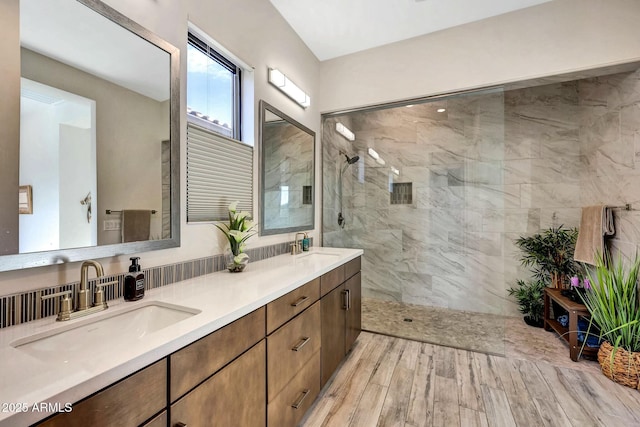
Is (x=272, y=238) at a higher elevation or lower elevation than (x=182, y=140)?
lower

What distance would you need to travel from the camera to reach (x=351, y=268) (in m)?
2.16

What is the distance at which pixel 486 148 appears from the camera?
8.73 ft

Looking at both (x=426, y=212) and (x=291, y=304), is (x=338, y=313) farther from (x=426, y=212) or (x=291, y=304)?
(x=426, y=212)

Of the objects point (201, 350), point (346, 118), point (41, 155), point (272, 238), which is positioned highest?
point (346, 118)

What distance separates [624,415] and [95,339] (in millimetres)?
2701

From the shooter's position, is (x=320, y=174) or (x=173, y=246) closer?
(x=173, y=246)

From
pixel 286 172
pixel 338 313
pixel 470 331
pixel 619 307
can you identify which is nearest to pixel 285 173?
pixel 286 172

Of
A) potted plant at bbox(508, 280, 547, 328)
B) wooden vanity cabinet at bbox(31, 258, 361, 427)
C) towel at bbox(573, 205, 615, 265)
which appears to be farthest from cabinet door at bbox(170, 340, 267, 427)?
potted plant at bbox(508, 280, 547, 328)

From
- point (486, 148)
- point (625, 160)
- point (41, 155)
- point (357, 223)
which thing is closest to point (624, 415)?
point (625, 160)

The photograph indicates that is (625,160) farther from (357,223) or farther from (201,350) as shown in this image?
(201,350)

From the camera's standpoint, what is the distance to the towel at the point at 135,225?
1.11 meters

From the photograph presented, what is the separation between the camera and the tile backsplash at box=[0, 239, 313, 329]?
0.81 meters

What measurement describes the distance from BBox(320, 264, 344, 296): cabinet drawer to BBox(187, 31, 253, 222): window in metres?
0.72

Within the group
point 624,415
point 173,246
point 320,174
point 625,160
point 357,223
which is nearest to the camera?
point 173,246
